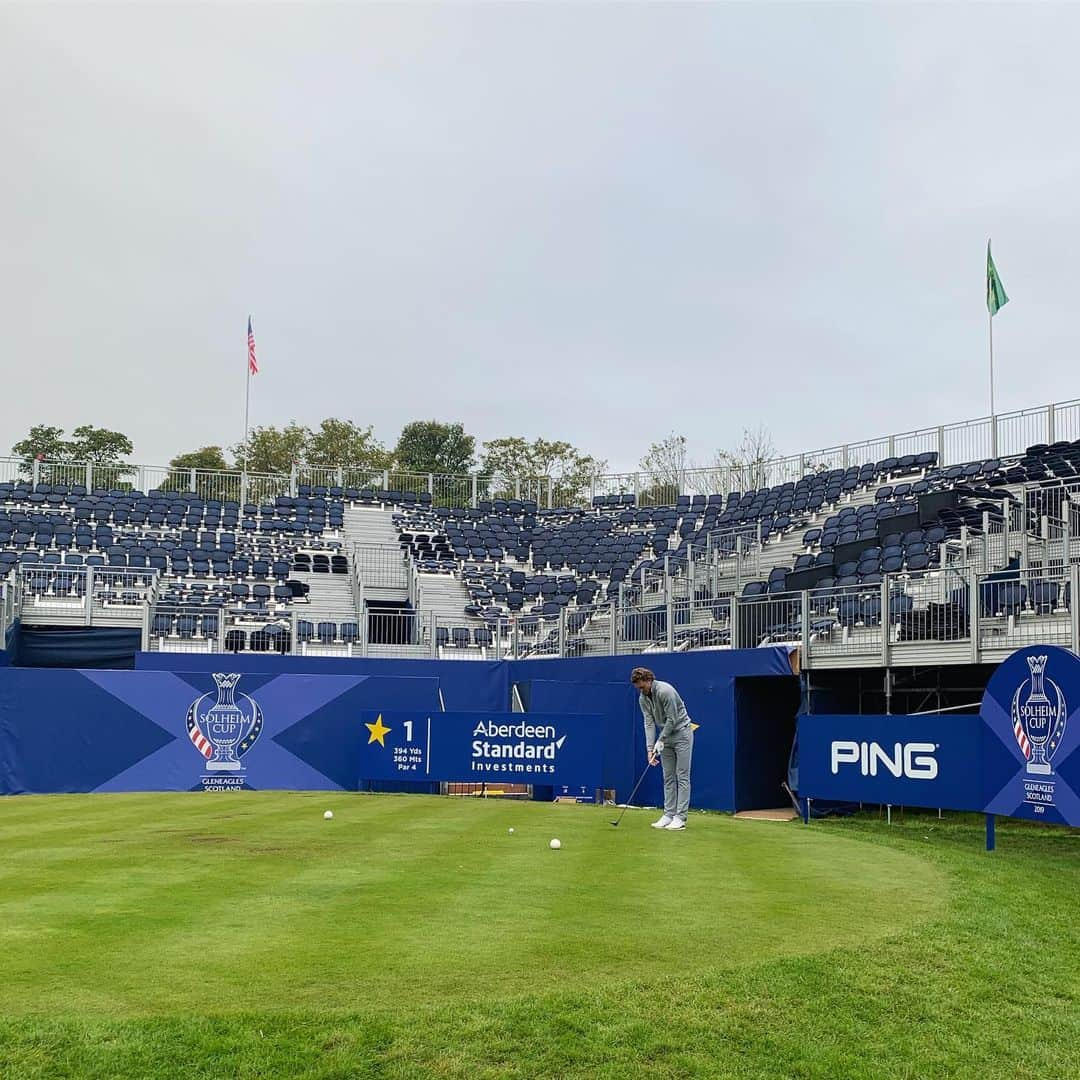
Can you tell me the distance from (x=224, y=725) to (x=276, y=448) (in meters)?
54.1

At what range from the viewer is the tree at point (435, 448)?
78.5 metres

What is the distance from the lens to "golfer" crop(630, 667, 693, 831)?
49.0 ft

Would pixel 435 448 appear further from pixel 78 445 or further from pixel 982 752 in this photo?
pixel 982 752

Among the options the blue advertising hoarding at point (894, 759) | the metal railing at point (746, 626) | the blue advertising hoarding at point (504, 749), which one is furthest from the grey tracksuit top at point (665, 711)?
the blue advertising hoarding at point (504, 749)

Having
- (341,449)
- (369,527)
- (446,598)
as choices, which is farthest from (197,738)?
(341,449)

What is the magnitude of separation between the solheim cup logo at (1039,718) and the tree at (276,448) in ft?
214

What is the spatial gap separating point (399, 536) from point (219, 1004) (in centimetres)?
3510

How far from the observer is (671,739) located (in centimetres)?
1504

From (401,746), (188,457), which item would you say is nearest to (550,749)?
(401,746)

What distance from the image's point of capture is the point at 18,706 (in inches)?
923

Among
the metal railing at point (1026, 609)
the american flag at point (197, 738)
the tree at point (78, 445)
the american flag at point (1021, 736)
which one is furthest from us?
the tree at point (78, 445)

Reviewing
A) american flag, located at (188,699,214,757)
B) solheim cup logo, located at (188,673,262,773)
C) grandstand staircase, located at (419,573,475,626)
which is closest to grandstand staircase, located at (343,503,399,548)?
grandstand staircase, located at (419,573,475,626)

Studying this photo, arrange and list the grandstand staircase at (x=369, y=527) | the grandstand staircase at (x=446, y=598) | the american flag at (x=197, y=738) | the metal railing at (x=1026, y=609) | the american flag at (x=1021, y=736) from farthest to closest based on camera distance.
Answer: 1. the grandstand staircase at (x=369, y=527)
2. the grandstand staircase at (x=446, y=598)
3. the american flag at (x=197, y=738)
4. the metal railing at (x=1026, y=609)
5. the american flag at (x=1021, y=736)

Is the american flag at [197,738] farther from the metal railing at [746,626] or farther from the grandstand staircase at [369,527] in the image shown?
the grandstand staircase at [369,527]
